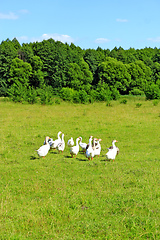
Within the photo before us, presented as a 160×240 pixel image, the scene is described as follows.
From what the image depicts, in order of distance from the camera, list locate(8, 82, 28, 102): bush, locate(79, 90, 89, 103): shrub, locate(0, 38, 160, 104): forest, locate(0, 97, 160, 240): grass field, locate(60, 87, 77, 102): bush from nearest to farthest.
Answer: locate(0, 97, 160, 240): grass field < locate(8, 82, 28, 102): bush < locate(79, 90, 89, 103): shrub < locate(60, 87, 77, 102): bush < locate(0, 38, 160, 104): forest

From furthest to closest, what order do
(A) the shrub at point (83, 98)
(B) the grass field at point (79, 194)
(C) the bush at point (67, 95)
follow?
(C) the bush at point (67, 95)
(A) the shrub at point (83, 98)
(B) the grass field at point (79, 194)

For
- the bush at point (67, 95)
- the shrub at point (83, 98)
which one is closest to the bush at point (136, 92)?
the bush at point (67, 95)

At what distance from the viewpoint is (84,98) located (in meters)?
46.5

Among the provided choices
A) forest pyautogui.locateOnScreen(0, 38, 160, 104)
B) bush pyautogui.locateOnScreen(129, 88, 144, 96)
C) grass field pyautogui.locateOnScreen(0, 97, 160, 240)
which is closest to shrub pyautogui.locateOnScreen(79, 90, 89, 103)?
forest pyautogui.locateOnScreen(0, 38, 160, 104)

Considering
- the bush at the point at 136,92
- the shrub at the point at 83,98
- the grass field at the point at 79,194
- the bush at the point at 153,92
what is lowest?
the grass field at the point at 79,194

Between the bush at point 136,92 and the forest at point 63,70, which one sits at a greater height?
the forest at point 63,70

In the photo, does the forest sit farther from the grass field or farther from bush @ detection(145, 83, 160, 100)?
the grass field

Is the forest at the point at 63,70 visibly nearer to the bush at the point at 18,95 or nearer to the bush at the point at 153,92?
the bush at the point at 153,92

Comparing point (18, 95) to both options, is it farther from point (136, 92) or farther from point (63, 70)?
point (136, 92)

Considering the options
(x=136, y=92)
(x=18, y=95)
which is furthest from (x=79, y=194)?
(x=136, y=92)

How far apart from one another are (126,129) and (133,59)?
2544 inches

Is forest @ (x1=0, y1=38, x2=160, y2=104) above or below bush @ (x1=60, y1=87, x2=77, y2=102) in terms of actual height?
above

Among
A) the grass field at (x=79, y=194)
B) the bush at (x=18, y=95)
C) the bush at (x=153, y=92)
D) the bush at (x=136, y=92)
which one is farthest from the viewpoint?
the bush at (x=136, y=92)

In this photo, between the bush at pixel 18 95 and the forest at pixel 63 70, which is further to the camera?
the forest at pixel 63 70
